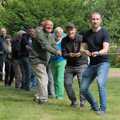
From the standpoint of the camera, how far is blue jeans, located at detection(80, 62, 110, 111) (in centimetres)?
1029

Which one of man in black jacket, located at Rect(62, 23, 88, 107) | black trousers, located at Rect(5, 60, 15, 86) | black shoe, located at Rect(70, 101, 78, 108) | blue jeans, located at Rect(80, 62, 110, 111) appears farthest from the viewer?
black trousers, located at Rect(5, 60, 15, 86)

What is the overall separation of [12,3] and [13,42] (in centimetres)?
2381

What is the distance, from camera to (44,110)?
1097cm

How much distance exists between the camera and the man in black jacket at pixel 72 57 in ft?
37.1

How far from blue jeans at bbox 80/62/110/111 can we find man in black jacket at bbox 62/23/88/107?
0.80 meters

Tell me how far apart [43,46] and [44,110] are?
1.56 metres

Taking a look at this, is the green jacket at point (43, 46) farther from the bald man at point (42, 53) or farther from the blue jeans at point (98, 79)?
the blue jeans at point (98, 79)

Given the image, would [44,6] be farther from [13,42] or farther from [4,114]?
[4,114]

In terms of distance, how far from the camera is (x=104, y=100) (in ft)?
33.8

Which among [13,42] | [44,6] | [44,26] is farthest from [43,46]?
[44,6]

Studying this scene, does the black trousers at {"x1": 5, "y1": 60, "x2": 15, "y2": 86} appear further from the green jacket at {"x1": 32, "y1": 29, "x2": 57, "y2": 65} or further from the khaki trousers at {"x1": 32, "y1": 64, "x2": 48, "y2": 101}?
the khaki trousers at {"x1": 32, "y1": 64, "x2": 48, "y2": 101}

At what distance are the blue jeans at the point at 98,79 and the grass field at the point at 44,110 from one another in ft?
0.82

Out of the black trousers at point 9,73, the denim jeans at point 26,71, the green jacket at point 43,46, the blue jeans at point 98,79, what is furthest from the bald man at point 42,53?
the black trousers at point 9,73

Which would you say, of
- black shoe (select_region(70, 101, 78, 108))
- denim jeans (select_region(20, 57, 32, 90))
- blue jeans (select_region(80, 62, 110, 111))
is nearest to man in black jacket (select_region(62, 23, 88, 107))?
black shoe (select_region(70, 101, 78, 108))
